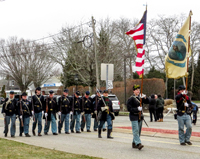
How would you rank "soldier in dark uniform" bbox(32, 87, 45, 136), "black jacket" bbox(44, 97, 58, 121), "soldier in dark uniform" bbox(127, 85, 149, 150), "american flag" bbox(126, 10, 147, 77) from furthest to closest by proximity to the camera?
"black jacket" bbox(44, 97, 58, 121), "soldier in dark uniform" bbox(32, 87, 45, 136), "american flag" bbox(126, 10, 147, 77), "soldier in dark uniform" bbox(127, 85, 149, 150)

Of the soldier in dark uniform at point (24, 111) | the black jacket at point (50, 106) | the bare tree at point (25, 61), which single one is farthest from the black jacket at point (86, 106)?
the bare tree at point (25, 61)

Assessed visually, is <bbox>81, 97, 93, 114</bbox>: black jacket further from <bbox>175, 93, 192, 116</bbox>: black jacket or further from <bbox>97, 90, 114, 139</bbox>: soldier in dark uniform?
<bbox>175, 93, 192, 116</bbox>: black jacket

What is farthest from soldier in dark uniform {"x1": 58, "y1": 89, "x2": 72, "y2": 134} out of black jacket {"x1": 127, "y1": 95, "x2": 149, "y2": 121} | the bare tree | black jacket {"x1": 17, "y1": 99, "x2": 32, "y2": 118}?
the bare tree

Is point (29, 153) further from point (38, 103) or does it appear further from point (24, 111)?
point (38, 103)

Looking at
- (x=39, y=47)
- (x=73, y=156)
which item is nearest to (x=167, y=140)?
(x=73, y=156)

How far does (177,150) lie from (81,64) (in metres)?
33.4

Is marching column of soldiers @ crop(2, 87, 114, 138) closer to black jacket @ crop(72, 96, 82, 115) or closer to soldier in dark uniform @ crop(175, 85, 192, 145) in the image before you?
black jacket @ crop(72, 96, 82, 115)

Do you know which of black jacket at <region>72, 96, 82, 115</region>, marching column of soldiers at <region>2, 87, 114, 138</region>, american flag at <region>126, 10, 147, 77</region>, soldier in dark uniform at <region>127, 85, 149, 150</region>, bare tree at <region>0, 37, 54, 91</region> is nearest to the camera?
soldier in dark uniform at <region>127, 85, 149, 150</region>

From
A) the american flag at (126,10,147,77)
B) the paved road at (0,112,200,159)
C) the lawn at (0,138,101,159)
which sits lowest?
the paved road at (0,112,200,159)

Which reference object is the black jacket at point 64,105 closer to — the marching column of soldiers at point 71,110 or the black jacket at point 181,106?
the marching column of soldiers at point 71,110

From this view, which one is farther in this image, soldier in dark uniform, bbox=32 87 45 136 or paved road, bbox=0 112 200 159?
soldier in dark uniform, bbox=32 87 45 136

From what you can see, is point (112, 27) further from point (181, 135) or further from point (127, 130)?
point (181, 135)

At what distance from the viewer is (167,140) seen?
11.8m

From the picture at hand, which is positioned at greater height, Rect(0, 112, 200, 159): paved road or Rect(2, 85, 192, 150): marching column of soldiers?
Rect(2, 85, 192, 150): marching column of soldiers
